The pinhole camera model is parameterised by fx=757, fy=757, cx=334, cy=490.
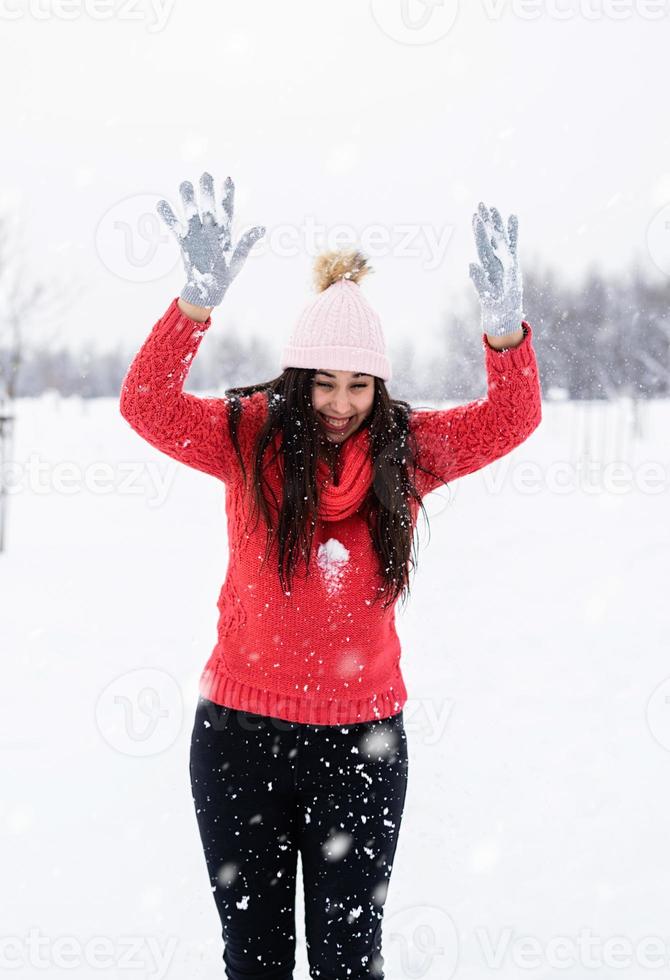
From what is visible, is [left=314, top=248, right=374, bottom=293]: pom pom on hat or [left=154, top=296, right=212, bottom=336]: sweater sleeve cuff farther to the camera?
[left=314, top=248, right=374, bottom=293]: pom pom on hat

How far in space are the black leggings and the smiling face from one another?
0.68 m

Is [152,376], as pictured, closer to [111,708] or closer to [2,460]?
[111,708]

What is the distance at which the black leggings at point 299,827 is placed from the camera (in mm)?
1693

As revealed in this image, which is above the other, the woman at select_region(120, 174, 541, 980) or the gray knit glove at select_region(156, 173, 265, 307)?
the gray knit glove at select_region(156, 173, 265, 307)

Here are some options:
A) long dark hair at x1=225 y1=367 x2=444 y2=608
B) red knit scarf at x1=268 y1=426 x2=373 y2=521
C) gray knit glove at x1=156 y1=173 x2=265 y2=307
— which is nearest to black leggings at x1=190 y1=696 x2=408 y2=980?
long dark hair at x1=225 y1=367 x2=444 y2=608

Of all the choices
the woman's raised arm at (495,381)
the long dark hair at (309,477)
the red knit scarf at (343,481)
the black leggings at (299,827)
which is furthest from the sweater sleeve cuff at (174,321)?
the black leggings at (299,827)

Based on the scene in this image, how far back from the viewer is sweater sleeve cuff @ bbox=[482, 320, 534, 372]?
5.65ft

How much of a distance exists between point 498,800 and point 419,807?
1.29ft

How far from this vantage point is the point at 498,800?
143 inches

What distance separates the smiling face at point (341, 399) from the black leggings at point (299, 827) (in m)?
0.68

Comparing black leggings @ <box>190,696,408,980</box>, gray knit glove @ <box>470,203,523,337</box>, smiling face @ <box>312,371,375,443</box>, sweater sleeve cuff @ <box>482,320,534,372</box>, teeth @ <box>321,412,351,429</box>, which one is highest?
gray knit glove @ <box>470,203,523,337</box>

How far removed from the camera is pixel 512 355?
1.72m

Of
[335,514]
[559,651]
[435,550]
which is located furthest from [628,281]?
[335,514]

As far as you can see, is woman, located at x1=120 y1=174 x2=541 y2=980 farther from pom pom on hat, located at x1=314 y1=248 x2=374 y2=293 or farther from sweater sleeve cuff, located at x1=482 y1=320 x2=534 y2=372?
pom pom on hat, located at x1=314 y1=248 x2=374 y2=293
